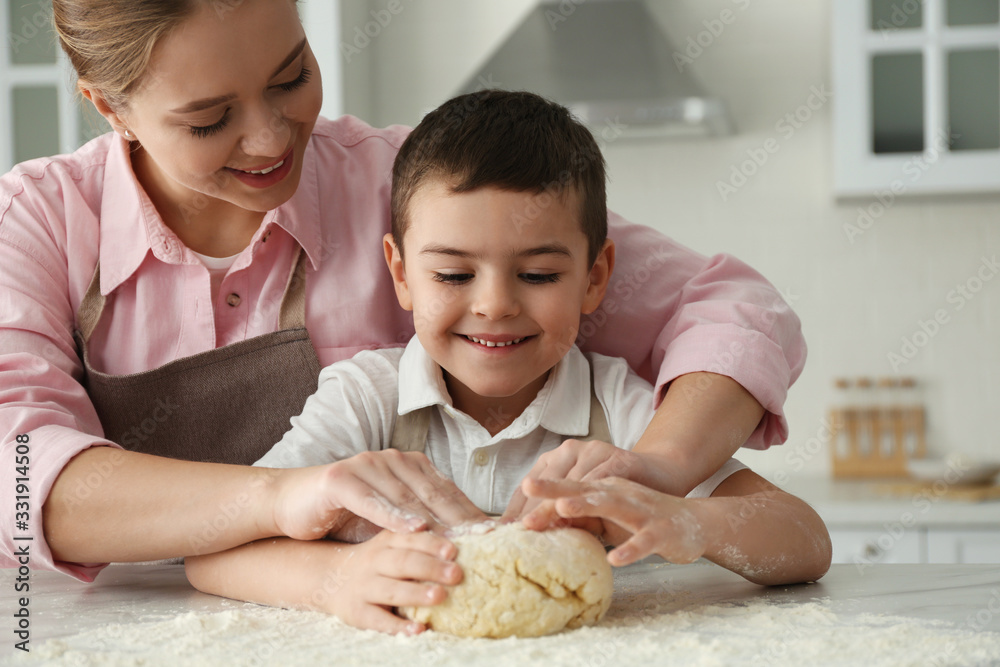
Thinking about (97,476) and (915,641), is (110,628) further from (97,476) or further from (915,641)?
(915,641)

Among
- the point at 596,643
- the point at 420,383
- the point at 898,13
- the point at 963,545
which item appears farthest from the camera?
the point at 898,13

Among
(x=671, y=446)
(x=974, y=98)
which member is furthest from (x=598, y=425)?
(x=974, y=98)

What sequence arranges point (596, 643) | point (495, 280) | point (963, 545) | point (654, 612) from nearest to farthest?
point (596, 643) < point (654, 612) < point (495, 280) < point (963, 545)

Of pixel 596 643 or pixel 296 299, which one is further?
pixel 296 299

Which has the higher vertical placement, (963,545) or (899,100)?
(899,100)

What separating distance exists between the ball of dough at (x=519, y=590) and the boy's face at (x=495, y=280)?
0.86 feet

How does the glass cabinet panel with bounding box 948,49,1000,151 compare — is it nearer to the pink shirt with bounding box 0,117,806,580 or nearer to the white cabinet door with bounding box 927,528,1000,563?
the white cabinet door with bounding box 927,528,1000,563

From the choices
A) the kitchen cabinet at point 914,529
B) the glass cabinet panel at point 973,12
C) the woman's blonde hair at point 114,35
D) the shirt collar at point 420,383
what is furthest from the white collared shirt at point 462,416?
the glass cabinet panel at point 973,12

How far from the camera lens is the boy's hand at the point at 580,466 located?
0.83 m

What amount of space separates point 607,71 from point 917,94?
0.86 m

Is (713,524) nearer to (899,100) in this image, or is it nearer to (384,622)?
(384,622)

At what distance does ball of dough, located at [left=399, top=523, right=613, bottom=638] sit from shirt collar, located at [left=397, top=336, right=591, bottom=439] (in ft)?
0.96

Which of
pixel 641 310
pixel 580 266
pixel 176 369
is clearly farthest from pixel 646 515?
pixel 176 369

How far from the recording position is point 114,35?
99 centimetres
